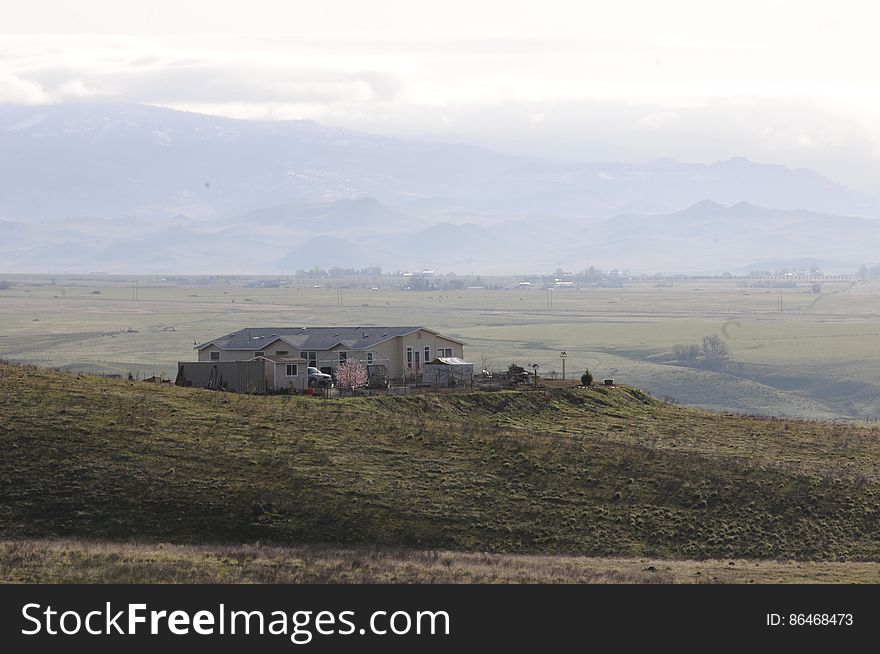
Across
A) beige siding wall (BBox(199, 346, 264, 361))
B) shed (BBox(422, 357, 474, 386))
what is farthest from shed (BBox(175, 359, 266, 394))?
shed (BBox(422, 357, 474, 386))

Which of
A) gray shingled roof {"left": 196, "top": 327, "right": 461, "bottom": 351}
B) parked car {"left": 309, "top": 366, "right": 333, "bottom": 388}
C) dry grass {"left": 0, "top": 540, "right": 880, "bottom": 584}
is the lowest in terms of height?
dry grass {"left": 0, "top": 540, "right": 880, "bottom": 584}

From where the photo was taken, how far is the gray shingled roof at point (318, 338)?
75250mm

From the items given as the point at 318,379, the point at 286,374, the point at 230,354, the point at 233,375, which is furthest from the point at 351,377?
the point at 230,354

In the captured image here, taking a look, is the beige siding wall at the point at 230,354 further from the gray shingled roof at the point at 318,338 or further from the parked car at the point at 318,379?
the parked car at the point at 318,379

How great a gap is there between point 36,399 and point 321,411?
1150 cm

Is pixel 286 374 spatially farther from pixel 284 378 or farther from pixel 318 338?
pixel 318 338

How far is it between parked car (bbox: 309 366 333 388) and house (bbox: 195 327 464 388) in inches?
30.1

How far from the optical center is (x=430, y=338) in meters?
77.7

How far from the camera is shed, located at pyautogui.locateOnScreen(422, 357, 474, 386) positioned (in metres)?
72.0

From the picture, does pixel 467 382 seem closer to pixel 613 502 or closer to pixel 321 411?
pixel 321 411

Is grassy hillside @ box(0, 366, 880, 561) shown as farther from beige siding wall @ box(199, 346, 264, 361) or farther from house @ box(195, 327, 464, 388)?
house @ box(195, 327, 464, 388)

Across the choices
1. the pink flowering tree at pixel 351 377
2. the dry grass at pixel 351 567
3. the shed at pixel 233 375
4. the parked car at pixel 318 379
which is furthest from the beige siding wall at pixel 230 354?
the dry grass at pixel 351 567

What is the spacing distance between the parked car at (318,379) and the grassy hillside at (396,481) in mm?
10879

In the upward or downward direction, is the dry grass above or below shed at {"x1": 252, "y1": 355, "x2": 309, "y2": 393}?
below
